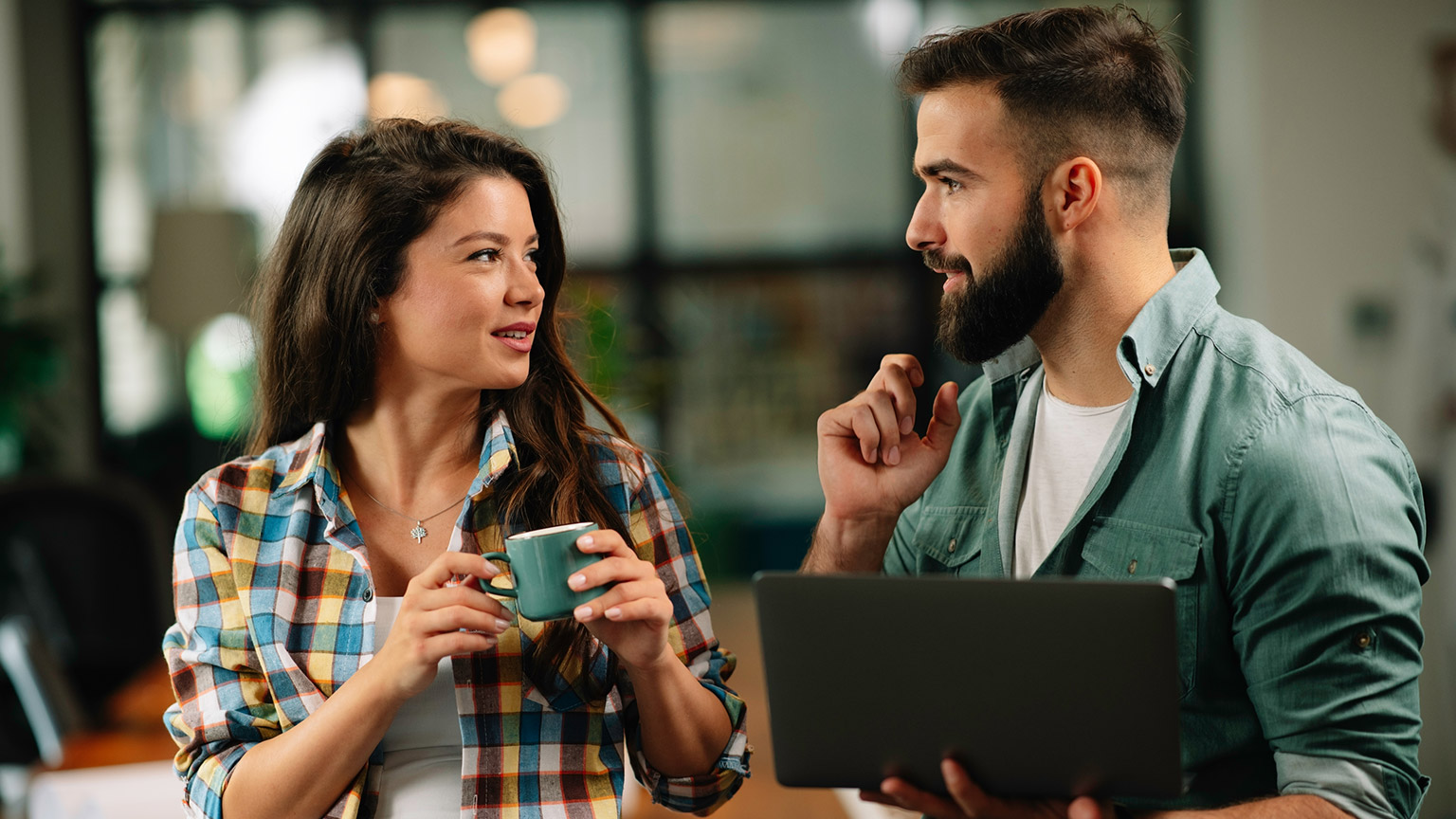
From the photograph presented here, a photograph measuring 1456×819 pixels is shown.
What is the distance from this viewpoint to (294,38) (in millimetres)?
5512

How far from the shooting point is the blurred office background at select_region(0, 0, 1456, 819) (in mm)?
4879

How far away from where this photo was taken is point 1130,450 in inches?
50.9

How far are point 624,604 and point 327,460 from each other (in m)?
0.46

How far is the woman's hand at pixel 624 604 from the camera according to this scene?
107 cm

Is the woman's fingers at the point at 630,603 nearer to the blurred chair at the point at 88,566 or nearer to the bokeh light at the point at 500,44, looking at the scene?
the blurred chair at the point at 88,566

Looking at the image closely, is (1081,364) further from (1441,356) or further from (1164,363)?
(1441,356)

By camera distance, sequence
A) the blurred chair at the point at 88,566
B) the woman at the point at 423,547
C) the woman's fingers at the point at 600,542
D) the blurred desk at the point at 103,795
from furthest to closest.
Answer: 1. the blurred chair at the point at 88,566
2. the blurred desk at the point at 103,795
3. the woman at the point at 423,547
4. the woman's fingers at the point at 600,542

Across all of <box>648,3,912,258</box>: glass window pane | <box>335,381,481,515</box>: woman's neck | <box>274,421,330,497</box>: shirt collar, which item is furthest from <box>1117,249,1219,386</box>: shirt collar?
<box>648,3,912,258</box>: glass window pane

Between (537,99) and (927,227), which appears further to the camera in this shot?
(537,99)

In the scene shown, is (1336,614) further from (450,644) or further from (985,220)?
(450,644)

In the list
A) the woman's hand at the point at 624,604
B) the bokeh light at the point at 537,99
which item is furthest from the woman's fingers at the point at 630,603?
the bokeh light at the point at 537,99

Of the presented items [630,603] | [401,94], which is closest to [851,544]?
[630,603]

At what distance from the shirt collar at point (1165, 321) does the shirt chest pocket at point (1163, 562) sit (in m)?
0.17

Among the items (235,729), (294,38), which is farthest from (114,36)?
(235,729)
